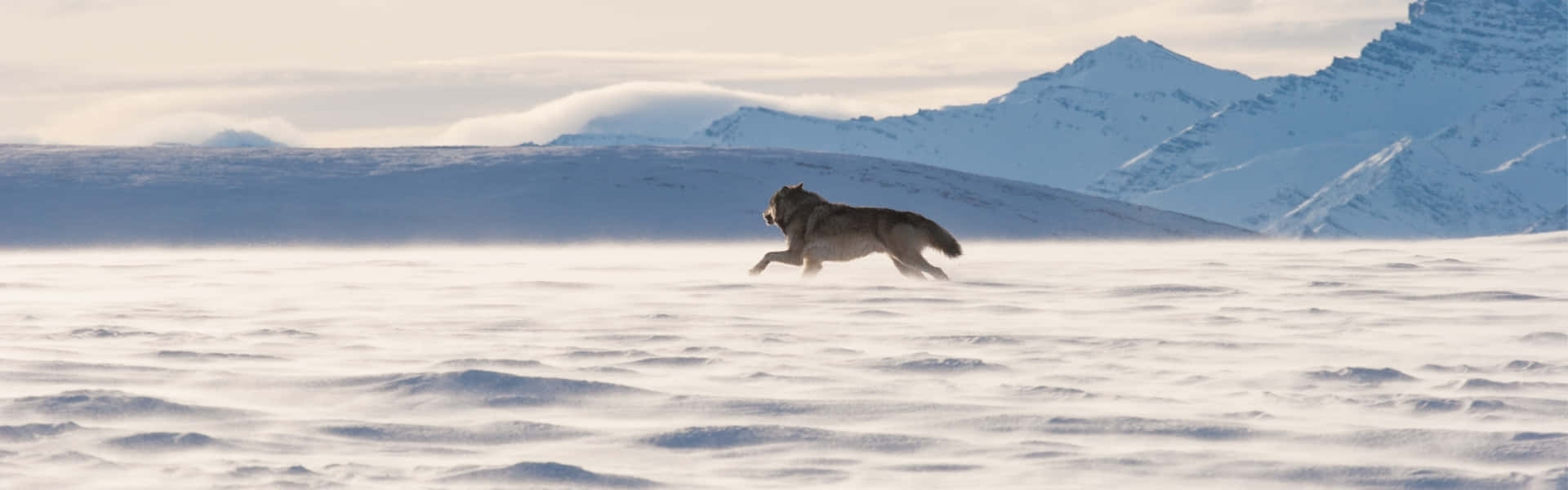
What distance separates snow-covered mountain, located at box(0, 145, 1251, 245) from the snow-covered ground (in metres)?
20.7

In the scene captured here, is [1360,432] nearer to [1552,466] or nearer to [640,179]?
[1552,466]

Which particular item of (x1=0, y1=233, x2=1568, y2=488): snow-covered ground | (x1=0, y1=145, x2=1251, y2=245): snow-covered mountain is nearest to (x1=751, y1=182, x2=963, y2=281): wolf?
→ (x1=0, y1=233, x2=1568, y2=488): snow-covered ground

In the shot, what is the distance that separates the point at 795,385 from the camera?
765cm

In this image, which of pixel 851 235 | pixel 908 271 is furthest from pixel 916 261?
pixel 851 235

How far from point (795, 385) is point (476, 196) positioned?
32996 mm

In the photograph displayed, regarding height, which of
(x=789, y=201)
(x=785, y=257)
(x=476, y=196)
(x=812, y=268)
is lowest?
(x=476, y=196)

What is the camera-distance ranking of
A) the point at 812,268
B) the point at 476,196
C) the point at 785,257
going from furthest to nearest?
the point at 476,196 < the point at 812,268 < the point at 785,257

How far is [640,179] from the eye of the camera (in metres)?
42.3

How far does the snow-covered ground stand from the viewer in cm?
559

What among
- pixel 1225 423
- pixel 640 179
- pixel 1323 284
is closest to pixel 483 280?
pixel 1323 284

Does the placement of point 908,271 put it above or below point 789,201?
below

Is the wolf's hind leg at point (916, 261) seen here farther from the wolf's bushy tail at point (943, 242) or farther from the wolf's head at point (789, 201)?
the wolf's head at point (789, 201)

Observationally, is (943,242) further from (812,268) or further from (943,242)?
(812,268)

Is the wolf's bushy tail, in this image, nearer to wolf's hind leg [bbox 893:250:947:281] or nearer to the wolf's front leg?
wolf's hind leg [bbox 893:250:947:281]
